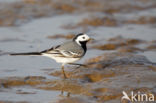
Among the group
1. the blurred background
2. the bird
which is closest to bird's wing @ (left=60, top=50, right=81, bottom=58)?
the bird

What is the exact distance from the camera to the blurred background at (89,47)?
25.4 ft

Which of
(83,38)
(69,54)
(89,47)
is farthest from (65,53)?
(89,47)

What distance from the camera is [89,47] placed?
1126 cm

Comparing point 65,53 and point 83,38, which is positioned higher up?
point 83,38

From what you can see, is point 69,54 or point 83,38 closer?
point 69,54

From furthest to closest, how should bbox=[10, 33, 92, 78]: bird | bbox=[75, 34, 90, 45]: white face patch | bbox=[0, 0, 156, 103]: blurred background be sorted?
bbox=[75, 34, 90, 45]: white face patch, bbox=[10, 33, 92, 78]: bird, bbox=[0, 0, 156, 103]: blurred background

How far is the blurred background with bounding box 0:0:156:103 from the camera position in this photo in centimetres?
775

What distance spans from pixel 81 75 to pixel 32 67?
→ 4.45 ft

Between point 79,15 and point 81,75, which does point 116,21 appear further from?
point 81,75

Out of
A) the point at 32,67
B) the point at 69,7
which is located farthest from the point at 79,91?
the point at 69,7

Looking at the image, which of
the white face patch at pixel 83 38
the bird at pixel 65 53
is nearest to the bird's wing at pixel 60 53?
the bird at pixel 65 53

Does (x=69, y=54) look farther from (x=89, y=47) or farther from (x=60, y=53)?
(x=89, y=47)

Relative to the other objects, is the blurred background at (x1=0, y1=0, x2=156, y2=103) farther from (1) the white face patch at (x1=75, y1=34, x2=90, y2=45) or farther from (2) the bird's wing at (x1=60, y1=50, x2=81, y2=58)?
(1) the white face patch at (x1=75, y1=34, x2=90, y2=45)

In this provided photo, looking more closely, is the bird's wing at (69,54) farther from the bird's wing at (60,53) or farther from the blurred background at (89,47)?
the blurred background at (89,47)
